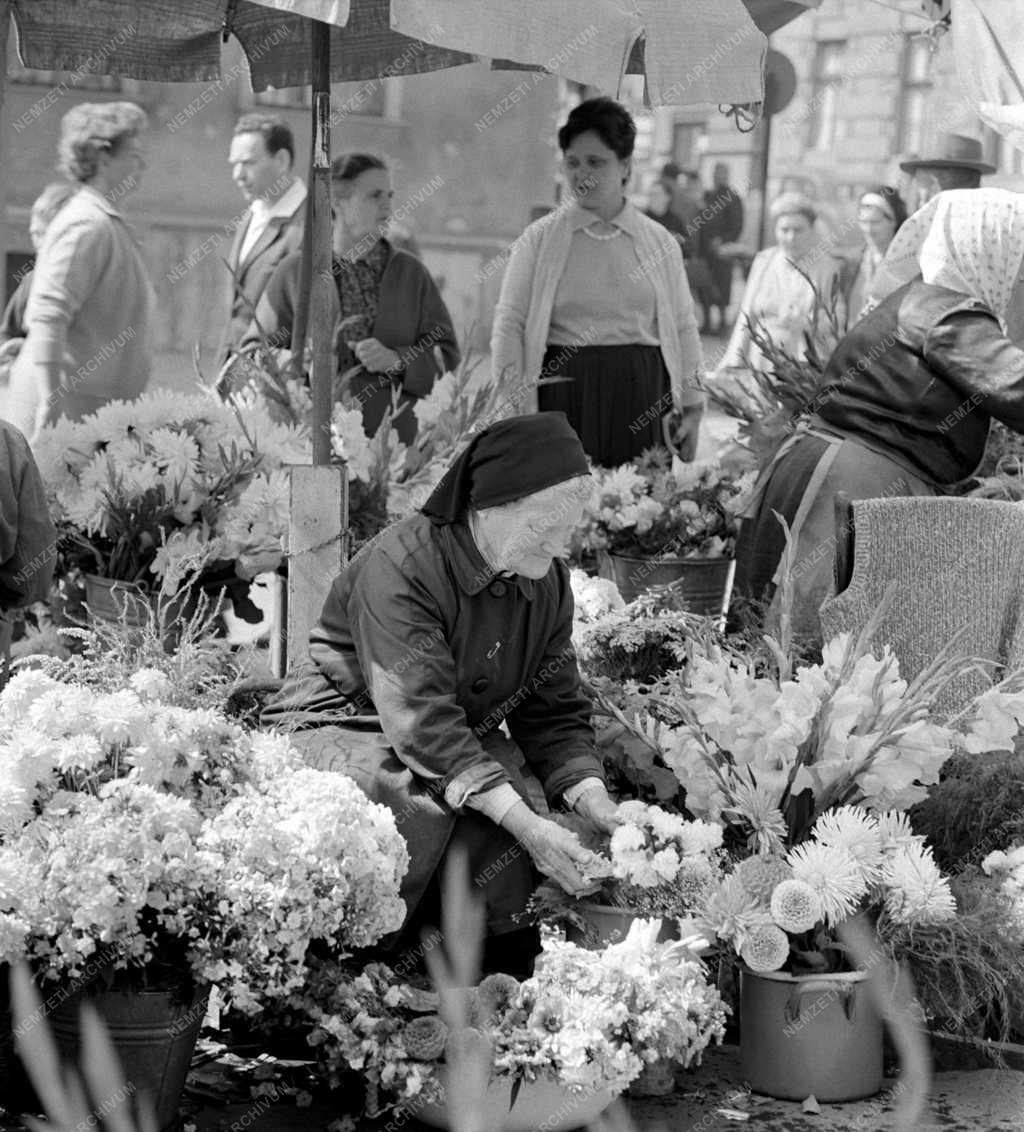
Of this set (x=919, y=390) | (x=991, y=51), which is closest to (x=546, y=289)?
(x=991, y=51)

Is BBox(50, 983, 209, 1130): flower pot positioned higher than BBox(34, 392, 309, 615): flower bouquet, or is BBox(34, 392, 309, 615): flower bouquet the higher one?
BBox(34, 392, 309, 615): flower bouquet

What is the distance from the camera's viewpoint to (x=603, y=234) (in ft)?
20.4

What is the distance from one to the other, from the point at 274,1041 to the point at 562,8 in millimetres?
2023

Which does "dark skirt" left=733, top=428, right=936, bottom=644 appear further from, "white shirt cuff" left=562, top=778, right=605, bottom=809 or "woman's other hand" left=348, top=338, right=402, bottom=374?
"woman's other hand" left=348, top=338, right=402, bottom=374

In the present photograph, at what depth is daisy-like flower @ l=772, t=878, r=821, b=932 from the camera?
10.0 ft

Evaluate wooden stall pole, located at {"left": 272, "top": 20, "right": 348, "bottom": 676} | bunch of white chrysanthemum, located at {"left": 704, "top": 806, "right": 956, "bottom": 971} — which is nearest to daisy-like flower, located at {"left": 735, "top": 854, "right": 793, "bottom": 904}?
bunch of white chrysanthemum, located at {"left": 704, "top": 806, "right": 956, "bottom": 971}

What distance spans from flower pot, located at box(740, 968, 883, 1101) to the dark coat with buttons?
546 mm

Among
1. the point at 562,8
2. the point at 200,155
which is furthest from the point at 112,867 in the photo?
the point at 200,155

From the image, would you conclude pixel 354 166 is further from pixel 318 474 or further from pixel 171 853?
pixel 171 853

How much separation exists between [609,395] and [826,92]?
1618 centimetres

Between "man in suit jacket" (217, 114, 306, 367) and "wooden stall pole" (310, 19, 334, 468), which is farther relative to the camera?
"man in suit jacket" (217, 114, 306, 367)

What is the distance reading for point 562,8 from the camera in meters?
3.56

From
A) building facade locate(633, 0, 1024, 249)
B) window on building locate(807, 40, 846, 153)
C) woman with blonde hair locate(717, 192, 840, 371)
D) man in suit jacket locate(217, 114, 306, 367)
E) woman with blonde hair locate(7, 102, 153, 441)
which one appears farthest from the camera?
window on building locate(807, 40, 846, 153)

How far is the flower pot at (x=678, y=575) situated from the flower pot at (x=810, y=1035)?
243cm
